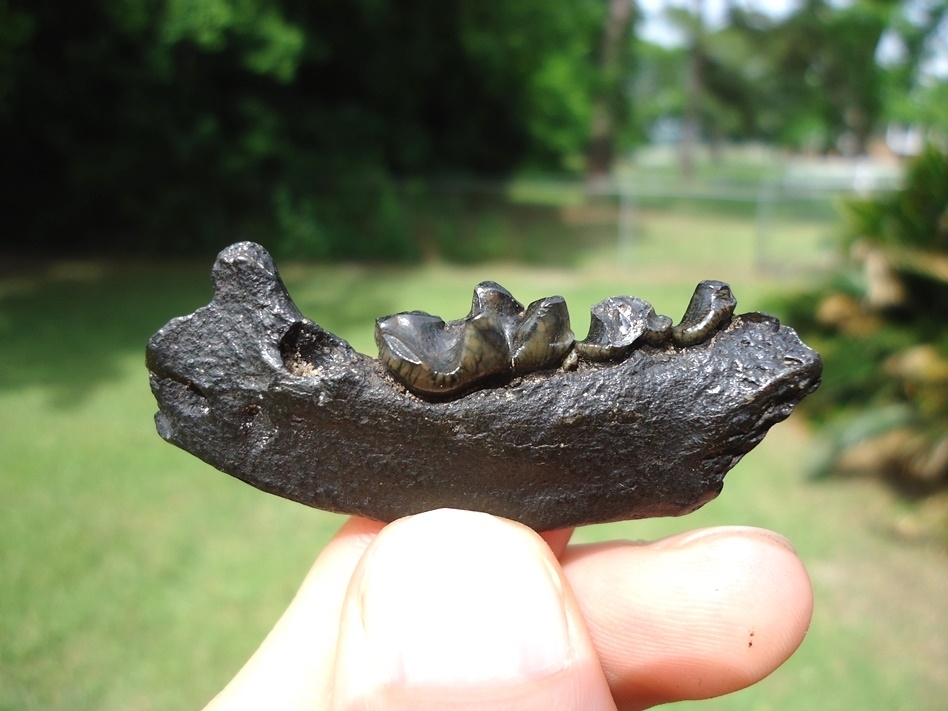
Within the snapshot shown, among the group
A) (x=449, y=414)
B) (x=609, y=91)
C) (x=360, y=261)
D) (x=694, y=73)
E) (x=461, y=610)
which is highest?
(x=694, y=73)

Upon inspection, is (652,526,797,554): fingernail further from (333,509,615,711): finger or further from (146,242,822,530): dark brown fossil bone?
(333,509,615,711): finger

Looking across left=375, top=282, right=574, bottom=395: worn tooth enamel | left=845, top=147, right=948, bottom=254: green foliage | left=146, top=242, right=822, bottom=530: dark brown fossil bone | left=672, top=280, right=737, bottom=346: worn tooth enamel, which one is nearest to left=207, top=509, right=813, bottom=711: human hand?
left=146, top=242, right=822, bottom=530: dark brown fossil bone

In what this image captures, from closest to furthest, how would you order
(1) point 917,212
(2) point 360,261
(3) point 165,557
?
(3) point 165,557 → (1) point 917,212 → (2) point 360,261

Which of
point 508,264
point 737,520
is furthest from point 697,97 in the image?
point 737,520

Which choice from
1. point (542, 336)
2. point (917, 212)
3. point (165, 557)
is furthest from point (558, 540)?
point (917, 212)

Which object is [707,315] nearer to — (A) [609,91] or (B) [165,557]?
(B) [165,557]

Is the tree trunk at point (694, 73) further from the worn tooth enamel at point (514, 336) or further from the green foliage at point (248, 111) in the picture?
the worn tooth enamel at point (514, 336)

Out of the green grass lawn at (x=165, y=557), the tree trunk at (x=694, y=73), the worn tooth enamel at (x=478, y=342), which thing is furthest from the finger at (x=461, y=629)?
the tree trunk at (x=694, y=73)
